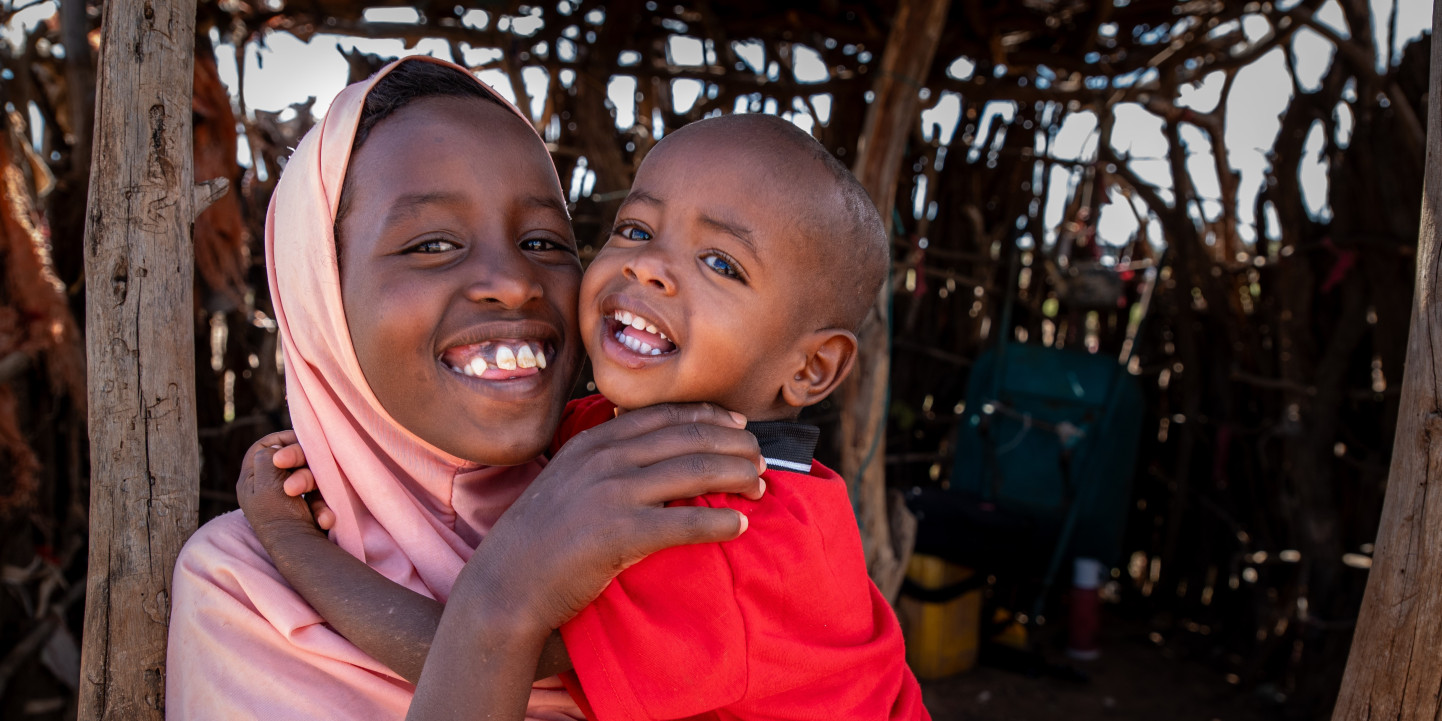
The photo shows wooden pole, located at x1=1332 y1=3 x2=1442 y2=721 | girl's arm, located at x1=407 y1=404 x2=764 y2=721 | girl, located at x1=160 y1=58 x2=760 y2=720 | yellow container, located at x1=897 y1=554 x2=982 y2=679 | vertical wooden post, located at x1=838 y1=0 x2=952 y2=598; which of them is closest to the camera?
girl's arm, located at x1=407 y1=404 x2=764 y2=721

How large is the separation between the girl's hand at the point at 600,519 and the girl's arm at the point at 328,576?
0.41ft

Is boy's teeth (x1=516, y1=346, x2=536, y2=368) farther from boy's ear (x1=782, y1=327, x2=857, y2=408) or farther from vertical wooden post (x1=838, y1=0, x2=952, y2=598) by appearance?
vertical wooden post (x1=838, y1=0, x2=952, y2=598)

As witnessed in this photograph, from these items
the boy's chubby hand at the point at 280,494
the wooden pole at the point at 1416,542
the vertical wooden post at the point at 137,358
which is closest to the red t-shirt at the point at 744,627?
the boy's chubby hand at the point at 280,494

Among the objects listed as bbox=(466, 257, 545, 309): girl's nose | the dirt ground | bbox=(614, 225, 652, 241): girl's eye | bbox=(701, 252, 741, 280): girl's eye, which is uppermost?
bbox=(614, 225, 652, 241): girl's eye

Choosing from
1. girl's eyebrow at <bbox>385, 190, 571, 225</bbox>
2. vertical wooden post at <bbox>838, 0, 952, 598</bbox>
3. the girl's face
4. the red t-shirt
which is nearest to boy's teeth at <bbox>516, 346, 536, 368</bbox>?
the girl's face

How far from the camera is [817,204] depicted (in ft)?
4.87

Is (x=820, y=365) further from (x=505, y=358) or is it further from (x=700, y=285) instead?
(x=505, y=358)

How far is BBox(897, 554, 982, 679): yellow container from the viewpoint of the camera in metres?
5.38

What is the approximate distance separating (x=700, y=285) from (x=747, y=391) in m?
0.20

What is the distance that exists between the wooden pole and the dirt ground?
3.52 meters

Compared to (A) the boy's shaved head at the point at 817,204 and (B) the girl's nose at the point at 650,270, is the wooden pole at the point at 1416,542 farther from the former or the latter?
(B) the girl's nose at the point at 650,270

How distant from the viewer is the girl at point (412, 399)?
1324 millimetres

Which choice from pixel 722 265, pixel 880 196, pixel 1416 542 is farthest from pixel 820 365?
pixel 880 196

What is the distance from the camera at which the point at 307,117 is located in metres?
4.36
